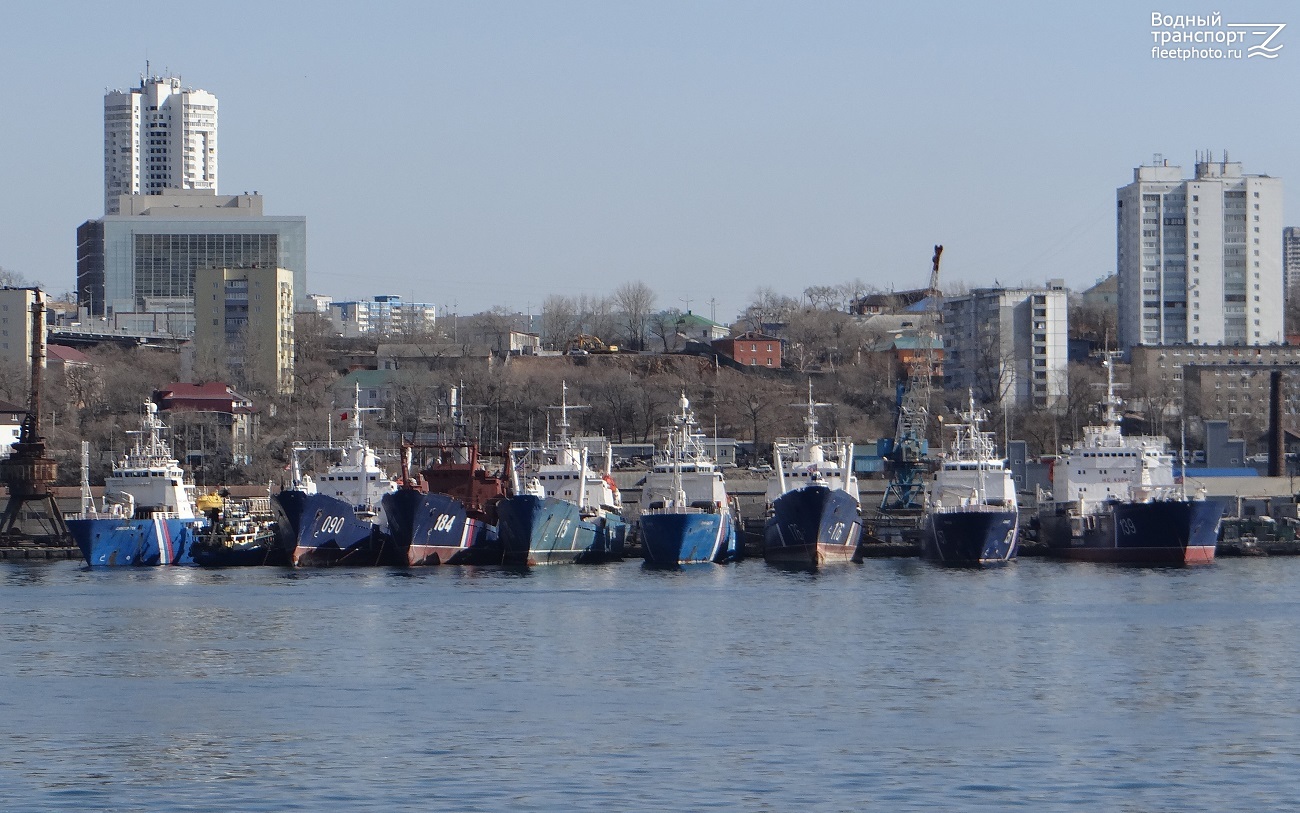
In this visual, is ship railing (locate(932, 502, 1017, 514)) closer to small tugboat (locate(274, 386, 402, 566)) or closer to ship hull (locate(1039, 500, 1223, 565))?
ship hull (locate(1039, 500, 1223, 565))

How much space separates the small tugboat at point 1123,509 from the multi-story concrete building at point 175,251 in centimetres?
9985

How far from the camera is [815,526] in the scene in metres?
68.9

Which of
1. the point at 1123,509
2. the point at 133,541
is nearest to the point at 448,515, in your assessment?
the point at 133,541

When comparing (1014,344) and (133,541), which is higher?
(1014,344)

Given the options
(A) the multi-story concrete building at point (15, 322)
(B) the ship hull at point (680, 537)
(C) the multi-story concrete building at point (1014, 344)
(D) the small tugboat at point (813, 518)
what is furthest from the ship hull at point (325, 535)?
(A) the multi-story concrete building at point (15, 322)

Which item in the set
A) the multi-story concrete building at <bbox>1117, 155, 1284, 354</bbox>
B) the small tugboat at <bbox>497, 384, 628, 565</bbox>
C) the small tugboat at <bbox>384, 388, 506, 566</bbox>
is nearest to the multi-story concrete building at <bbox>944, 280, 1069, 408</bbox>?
the multi-story concrete building at <bbox>1117, 155, 1284, 354</bbox>

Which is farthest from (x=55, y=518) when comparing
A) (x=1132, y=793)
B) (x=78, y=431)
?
(x=1132, y=793)

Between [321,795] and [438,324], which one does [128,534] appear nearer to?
[321,795]

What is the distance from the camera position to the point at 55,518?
281 ft

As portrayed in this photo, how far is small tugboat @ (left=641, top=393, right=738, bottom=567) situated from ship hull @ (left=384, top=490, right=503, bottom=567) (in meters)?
6.56

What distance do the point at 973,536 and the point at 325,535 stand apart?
76.3 feet

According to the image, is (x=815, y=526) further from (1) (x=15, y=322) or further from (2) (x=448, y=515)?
(1) (x=15, y=322)

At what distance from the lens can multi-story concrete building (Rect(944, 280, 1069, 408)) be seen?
139 meters

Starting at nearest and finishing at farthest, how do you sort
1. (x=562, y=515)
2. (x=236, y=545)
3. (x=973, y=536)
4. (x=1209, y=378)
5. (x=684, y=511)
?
1. (x=973, y=536)
2. (x=684, y=511)
3. (x=562, y=515)
4. (x=236, y=545)
5. (x=1209, y=378)
